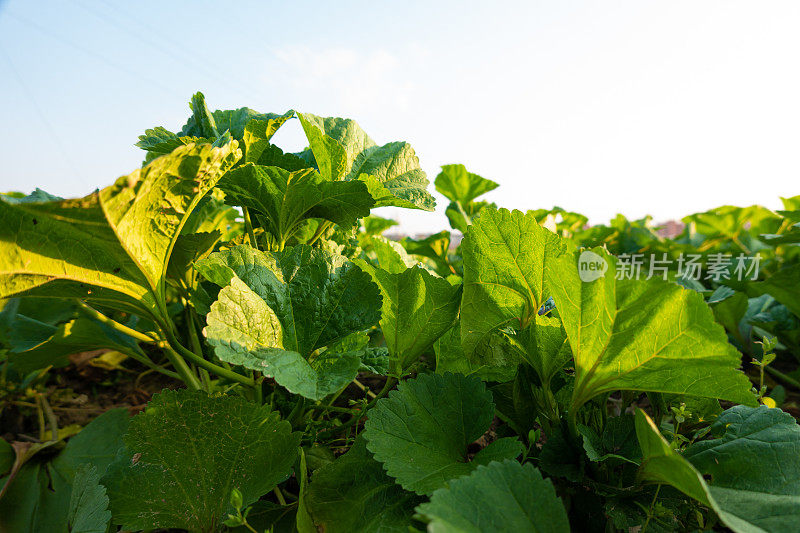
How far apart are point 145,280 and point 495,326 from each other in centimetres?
48

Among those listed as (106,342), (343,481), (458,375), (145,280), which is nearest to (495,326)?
(458,375)

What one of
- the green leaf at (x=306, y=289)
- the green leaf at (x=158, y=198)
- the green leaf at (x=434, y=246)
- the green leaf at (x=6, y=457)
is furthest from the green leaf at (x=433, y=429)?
the green leaf at (x=6, y=457)

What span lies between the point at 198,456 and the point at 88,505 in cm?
18

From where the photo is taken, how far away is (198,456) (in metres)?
0.62

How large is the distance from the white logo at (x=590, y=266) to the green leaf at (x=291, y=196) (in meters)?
0.31

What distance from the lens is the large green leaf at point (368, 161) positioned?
75 cm

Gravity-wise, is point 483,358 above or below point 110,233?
below

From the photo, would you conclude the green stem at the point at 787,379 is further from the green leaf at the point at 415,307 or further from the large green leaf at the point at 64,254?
the large green leaf at the point at 64,254

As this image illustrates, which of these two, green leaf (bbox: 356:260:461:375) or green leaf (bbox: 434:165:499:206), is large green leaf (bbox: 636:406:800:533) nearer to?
green leaf (bbox: 356:260:461:375)

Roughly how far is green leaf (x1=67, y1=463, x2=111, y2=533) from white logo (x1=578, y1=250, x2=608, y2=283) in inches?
26.2

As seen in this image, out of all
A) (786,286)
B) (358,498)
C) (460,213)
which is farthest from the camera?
(460,213)

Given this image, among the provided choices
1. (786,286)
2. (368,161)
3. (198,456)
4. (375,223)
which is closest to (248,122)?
(368,161)

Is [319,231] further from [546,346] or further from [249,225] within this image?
[546,346]

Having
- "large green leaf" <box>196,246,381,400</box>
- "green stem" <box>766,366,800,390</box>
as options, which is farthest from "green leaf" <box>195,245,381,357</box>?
"green stem" <box>766,366,800,390</box>
